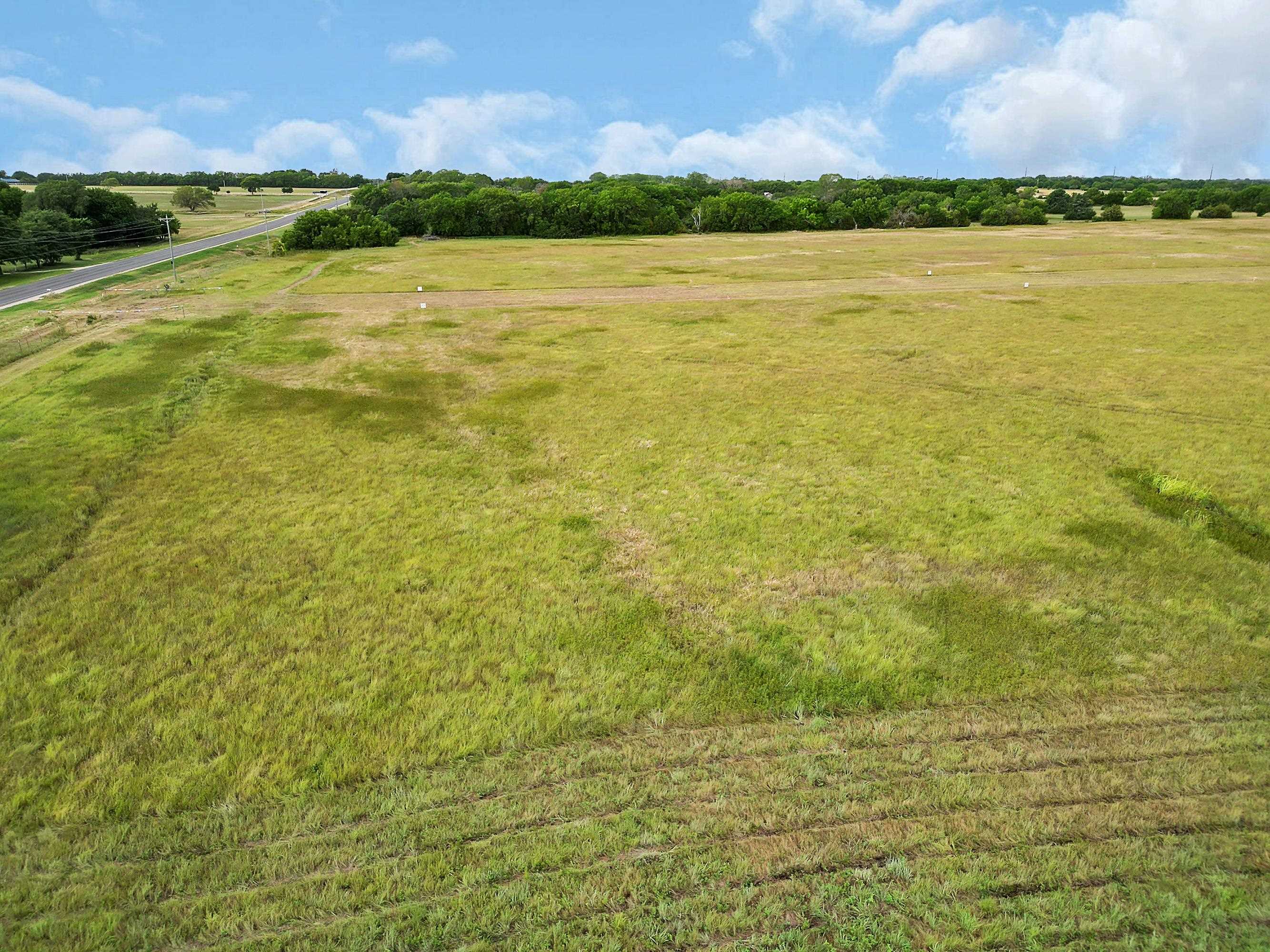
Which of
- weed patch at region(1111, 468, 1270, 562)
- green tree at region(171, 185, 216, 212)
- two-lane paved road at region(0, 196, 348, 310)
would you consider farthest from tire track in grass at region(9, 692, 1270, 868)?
green tree at region(171, 185, 216, 212)

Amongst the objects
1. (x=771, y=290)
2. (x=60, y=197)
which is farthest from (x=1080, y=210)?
(x=60, y=197)

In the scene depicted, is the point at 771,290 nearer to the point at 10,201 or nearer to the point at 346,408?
the point at 346,408

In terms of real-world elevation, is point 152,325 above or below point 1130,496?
above

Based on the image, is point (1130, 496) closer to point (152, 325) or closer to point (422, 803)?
point (422, 803)

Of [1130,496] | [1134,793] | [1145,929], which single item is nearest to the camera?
[1145,929]

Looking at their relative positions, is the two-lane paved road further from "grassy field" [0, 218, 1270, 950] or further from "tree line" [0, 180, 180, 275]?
"grassy field" [0, 218, 1270, 950]

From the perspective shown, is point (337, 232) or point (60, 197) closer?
point (60, 197)

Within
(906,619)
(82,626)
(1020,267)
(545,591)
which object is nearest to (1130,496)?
(906,619)
